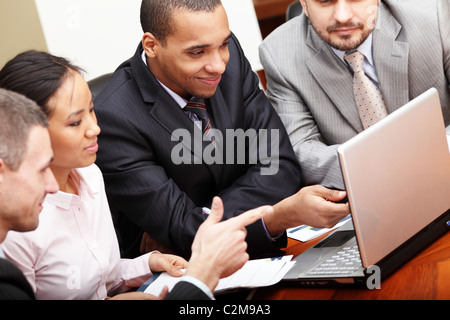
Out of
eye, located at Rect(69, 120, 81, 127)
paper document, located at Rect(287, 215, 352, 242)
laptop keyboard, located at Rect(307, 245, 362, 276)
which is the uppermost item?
eye, located at Rect(69, 120, 81, 127)

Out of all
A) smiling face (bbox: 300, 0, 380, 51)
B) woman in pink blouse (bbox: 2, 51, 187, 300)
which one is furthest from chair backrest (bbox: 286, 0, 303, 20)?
woman in pink blouse (bbox: 2, 51, 187, 300)

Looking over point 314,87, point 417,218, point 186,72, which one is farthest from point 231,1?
point 417,218

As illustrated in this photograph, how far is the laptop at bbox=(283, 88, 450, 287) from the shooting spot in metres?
A: 1.37

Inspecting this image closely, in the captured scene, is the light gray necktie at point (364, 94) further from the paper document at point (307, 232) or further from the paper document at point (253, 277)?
the paper document at point (253, 277)

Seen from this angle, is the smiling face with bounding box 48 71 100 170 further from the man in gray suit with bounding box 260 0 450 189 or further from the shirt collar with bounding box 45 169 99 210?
the man in gray suit with bounding box 260 0 450 189

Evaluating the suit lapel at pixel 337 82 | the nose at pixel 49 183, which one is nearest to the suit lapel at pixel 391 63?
the suit lapel at pixel 337 82

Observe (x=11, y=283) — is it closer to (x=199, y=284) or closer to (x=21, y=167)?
(x=21, y=167)

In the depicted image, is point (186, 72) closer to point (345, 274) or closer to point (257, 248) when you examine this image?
point (257, 248)

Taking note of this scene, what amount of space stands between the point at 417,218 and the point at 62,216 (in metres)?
0.88

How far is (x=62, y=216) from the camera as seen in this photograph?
163 centimetres

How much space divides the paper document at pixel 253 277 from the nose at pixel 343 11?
98 centimetres

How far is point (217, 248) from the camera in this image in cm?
138

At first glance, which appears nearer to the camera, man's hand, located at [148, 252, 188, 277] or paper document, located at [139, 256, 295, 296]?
paper document, located at [139, 256, 295, 296]

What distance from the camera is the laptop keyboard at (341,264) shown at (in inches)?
57.4
